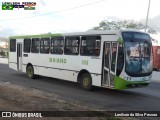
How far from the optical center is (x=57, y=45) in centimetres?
1792

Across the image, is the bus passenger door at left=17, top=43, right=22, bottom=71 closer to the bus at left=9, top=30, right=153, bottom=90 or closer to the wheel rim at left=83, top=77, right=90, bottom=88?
the bus at left=9, top=30, right=153, bottom=90

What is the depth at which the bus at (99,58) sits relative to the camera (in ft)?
45.2

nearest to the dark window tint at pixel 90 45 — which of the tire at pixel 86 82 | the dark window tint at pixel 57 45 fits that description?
the tire at pixel 86 82

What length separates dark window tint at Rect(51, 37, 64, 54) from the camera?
691 inches

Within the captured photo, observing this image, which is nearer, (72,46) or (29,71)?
(72,46)

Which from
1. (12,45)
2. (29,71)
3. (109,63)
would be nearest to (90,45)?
(109,63)

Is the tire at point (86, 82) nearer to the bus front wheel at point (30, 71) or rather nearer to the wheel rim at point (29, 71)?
the bus front wheel at point (30, 71)

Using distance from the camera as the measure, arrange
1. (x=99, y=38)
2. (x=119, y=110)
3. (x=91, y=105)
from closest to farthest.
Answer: (x=119, y=110) → (x=91, y=105) → (x=99, y=38)

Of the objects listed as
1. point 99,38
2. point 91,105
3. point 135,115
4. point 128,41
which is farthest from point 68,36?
point 135,115

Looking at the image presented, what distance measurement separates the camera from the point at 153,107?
11.8 m

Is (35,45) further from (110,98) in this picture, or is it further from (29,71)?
(110,98)

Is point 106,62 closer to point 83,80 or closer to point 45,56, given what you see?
point 83,80

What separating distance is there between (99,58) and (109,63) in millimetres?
676

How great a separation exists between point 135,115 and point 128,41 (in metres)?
4.35
